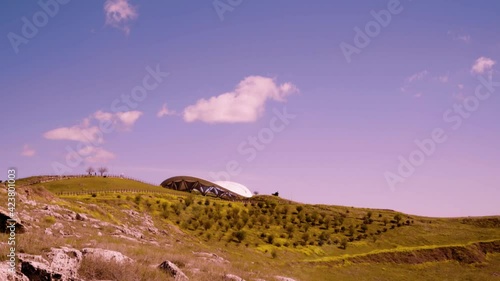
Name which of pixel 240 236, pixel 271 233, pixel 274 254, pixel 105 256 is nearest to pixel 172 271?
pixel 105 256

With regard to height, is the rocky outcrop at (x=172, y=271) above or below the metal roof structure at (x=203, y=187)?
below

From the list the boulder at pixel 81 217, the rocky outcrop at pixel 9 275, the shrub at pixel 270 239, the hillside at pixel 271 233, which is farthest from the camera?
the shrub at pixel 270 239

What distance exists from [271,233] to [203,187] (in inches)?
1826

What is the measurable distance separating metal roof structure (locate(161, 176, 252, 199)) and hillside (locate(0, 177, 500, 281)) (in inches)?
772

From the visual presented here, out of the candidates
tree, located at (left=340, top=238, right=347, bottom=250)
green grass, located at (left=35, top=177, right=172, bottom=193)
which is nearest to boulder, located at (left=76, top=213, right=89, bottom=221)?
tree, located at (left=340, top=238, right=347, bottom=250)

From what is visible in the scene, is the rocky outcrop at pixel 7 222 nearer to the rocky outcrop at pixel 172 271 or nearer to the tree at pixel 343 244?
the rocky outcrop at pixel 172 271

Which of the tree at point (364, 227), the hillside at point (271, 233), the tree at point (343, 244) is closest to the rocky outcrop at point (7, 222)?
the hillside at point (271, 233)

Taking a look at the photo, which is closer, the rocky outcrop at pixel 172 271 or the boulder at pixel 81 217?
the rocky outcrop at pixel 172 271

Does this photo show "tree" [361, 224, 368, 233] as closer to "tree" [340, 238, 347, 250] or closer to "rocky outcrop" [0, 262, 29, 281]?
"tree" [340, 238, 347, 250]

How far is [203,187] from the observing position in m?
99.2

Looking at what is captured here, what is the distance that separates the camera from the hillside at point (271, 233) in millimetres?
27406

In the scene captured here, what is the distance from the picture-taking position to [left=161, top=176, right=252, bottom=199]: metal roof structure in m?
97.9

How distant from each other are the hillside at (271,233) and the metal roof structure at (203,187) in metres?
19.6

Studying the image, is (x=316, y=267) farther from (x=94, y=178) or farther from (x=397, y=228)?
(x=94, y=178)
